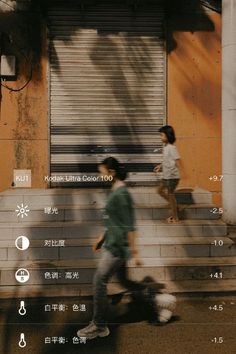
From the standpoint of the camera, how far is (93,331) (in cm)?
335

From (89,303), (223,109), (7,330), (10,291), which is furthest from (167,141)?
(7,330)

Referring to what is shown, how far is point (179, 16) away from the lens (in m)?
7.24

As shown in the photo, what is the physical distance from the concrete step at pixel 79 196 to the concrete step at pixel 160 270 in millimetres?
692

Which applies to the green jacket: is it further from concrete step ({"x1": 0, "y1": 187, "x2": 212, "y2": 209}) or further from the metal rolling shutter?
the metal rolling shutter

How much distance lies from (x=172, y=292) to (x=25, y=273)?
6.10 feet

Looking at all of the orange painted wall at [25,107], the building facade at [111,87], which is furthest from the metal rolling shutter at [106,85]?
the orange painted wall at [25,107]

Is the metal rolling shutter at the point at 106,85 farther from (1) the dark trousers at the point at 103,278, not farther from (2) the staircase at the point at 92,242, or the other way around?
(1) the dark trousers at the point at 103,278

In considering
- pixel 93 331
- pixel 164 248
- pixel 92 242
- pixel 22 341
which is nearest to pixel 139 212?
pixel 164 248

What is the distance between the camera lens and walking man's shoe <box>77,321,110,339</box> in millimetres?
3270

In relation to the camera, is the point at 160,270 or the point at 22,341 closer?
the point at 22,341

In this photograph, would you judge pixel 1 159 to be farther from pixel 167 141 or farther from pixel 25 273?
pixel 25 273

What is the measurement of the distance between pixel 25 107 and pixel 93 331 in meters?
4.64

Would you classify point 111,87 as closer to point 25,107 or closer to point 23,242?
point 25,107

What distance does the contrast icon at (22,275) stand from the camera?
3.24 metres
